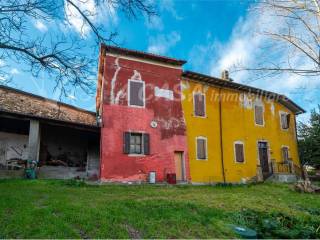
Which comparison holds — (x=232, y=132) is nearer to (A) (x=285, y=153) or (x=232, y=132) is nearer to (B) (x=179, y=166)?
(B) (x=179, y=166)

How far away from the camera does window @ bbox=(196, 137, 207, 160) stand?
17.0 meters

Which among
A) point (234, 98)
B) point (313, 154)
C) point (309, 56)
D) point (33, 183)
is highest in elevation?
point (234, 98)

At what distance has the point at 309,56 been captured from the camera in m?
7.75

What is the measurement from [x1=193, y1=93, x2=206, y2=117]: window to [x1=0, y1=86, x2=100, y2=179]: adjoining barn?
5.80 meters

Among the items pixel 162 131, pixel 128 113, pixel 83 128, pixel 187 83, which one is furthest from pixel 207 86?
pixel 83 128

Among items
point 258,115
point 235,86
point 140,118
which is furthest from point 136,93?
point 258,115

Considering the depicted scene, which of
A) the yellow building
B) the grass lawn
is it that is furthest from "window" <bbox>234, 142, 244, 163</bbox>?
the grass lawn

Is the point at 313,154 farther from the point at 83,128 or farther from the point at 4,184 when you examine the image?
the point at 4,184

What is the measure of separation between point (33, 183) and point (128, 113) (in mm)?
5742

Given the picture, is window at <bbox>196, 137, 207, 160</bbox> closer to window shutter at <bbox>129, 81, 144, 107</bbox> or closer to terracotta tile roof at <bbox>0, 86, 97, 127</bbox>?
window shutter at <bbox>129, 81, 144, 107</bbox>

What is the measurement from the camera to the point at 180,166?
53.7 ft

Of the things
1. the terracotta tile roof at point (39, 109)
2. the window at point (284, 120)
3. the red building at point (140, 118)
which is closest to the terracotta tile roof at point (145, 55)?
the red building at point (140, 118)

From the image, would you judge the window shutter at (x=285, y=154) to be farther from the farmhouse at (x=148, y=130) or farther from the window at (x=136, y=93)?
the window at (x=136, y=93)

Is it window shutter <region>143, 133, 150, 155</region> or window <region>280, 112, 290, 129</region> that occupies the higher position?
window <region>280, 112, 290, 129</region>
